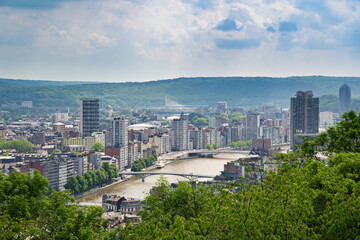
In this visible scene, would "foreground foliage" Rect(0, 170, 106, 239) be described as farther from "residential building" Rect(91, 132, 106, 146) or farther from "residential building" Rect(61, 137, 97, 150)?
"residential building" Rect(91, 132, 106, 146)

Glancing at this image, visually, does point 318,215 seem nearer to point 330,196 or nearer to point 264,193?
point 330,196

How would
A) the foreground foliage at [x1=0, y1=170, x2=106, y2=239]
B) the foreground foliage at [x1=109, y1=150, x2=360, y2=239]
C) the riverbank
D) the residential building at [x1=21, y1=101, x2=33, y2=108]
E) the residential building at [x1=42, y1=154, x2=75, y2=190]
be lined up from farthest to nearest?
the residential building at [x1=21, y1=101, x2=33, y2=108] < the riverbank < the residential building at [x1=42, y1=154, x2=75, y2=190] < the foreground foliage at [x1=0, y1=170, x2=106, y2=239] < the foreground foliage at [x1=109, y1=150, x2=360, y2=239]

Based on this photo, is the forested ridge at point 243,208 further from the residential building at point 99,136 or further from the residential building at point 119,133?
the residential building at point 99,136

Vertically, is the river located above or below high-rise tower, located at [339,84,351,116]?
below

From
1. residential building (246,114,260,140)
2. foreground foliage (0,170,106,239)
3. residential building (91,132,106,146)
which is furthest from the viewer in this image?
residential building (246,114,260,140)

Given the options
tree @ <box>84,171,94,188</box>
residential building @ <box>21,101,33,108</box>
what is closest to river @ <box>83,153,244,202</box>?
tree @ <box>84,171,94,188</box>

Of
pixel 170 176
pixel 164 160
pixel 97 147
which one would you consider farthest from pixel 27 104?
pixel 170 176

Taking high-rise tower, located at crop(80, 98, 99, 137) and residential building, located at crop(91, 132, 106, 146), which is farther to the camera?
high-rise tower, located at crop(80, 98, 99, 137)
